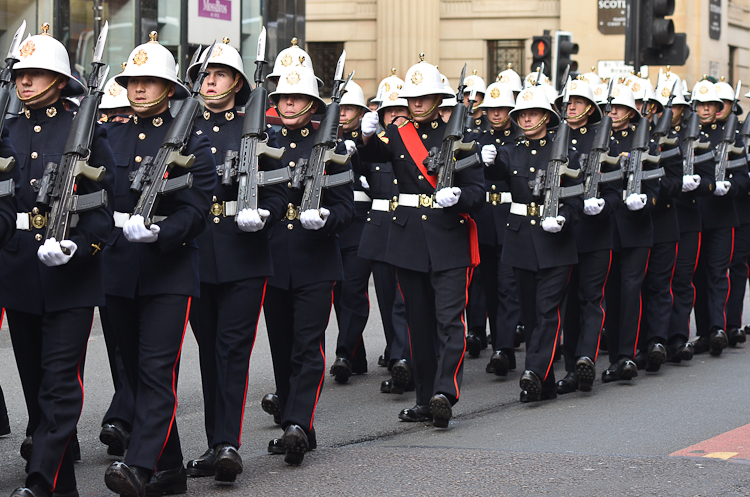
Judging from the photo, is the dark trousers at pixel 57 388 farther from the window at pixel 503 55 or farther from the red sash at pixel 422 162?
the window at pixel 503 55

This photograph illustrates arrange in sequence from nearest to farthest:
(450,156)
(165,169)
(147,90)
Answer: (165,169), (147,90), (450,156)

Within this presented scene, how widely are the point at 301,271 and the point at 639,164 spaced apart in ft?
11.9

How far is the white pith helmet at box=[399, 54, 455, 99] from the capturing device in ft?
24.0

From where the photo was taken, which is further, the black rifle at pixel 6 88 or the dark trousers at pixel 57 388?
the dark trousers at pixel 57 388

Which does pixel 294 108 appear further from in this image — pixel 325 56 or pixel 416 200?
pixel 325 56

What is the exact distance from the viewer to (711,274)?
34.8 ft

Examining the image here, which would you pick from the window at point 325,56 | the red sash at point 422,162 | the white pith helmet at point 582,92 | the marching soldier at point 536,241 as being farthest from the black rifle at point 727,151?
the window at point 325,56

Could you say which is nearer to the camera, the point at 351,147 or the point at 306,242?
the point at 306,242

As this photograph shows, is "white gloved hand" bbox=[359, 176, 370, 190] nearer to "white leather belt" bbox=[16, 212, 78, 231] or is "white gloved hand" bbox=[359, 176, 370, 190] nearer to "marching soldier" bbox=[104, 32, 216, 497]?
"marching soldier" bbox=[104, 32, 216, 497]

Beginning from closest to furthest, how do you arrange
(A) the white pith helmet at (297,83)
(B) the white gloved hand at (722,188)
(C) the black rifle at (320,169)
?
1. (C) the black rifle at (320,169)
2. (A) the white pith helmet at (297,83)
3. (B) the white gloved hand at (722,188)

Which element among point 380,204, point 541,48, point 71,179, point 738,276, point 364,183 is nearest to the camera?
point 71,179

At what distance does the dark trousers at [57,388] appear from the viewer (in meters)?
5.11

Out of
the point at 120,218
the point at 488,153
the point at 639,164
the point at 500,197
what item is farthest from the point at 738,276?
the point at 120,218

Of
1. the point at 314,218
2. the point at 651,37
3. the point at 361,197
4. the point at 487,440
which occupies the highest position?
the point at 651,37
